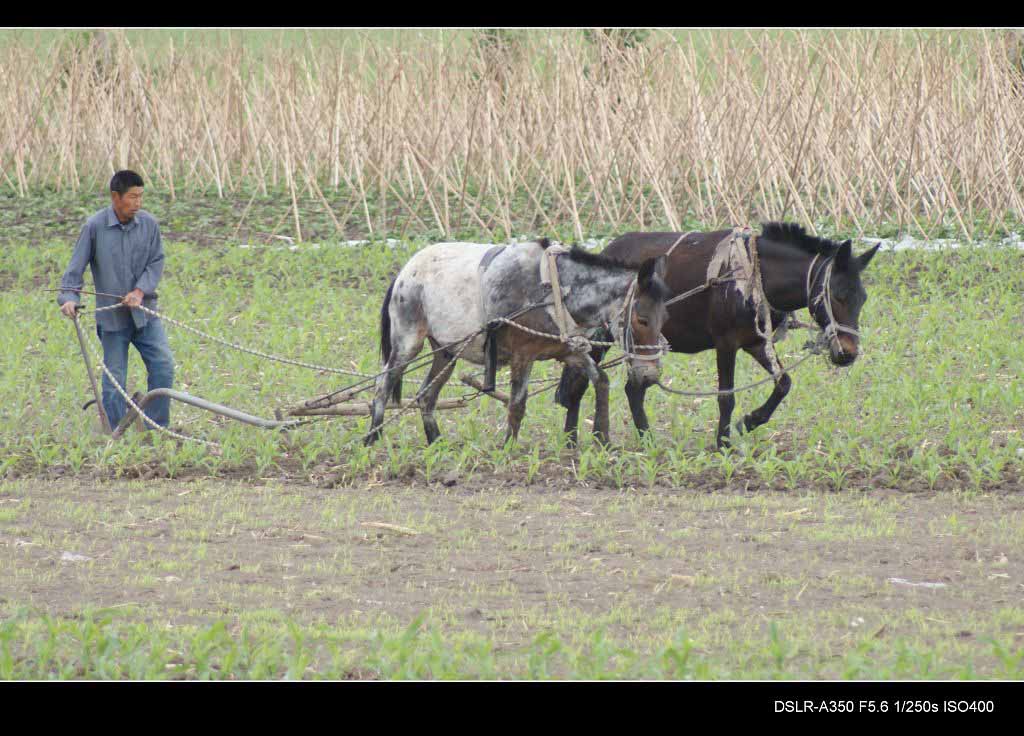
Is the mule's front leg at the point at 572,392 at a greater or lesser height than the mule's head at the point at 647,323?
lesser

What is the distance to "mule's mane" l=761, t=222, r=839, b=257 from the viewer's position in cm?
835

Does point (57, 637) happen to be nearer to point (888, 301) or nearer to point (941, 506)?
point (941, 506)

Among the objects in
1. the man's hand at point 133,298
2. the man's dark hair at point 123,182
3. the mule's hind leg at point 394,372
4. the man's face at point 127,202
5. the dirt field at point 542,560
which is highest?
the man's dark hair at point 123,182

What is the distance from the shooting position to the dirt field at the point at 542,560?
5438mm

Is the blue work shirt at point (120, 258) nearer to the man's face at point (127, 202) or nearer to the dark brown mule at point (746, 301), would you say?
the man's face at point (127, 202)

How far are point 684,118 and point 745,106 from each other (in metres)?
0.71

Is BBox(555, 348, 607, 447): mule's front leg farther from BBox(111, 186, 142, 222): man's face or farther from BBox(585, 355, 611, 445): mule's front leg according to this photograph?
BBox(111, 186, 142, 222): man's face

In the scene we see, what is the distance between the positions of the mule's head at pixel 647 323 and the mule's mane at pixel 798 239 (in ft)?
3.17

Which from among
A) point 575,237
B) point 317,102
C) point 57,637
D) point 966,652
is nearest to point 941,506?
point 966,652

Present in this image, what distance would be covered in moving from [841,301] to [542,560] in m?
2.90

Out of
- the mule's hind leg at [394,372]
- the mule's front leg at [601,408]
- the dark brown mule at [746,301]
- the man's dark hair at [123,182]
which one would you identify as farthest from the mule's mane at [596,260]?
the man's dark hair at [123,182]

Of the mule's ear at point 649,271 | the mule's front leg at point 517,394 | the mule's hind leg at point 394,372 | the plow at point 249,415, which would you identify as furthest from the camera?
the mule's hind leg at point 394,372

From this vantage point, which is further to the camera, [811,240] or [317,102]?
[317,102]

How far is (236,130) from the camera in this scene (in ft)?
59.8
